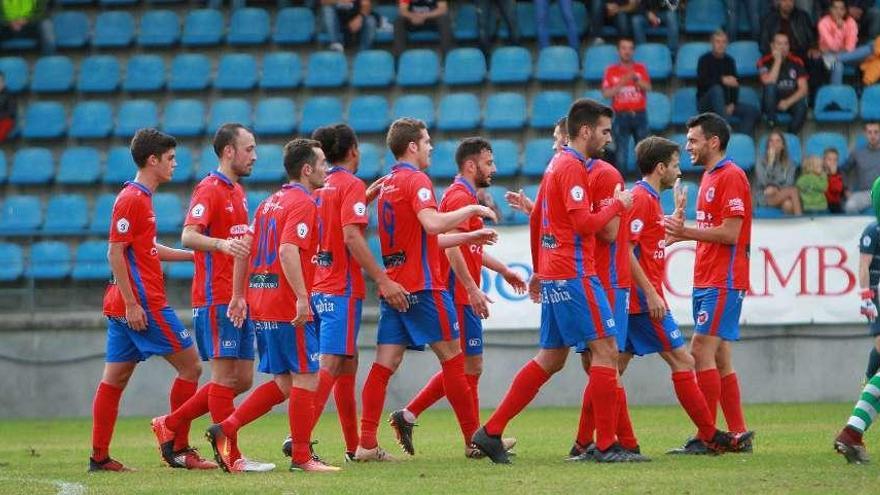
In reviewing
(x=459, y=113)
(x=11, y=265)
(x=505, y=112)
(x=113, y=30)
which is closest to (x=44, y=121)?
(x=113, y=30)

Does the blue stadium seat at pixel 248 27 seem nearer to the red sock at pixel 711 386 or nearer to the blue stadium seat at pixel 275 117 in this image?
the blue stadium seat at pixel 275 117

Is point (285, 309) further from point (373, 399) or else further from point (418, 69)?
point (418, 69)

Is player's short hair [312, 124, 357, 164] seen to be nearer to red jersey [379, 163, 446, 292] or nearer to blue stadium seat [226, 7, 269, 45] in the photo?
red jersey [379, 163, 446, 292]

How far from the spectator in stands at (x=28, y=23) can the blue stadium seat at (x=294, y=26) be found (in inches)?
141

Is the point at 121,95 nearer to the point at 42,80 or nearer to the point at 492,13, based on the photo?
the point at 42,80

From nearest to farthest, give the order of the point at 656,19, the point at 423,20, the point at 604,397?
the point at 604,397 → the point at 656,19 → the point at 423,20

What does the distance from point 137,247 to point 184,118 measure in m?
11.8

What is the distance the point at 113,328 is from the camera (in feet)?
37.7

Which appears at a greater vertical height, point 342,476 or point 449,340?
point 449,340

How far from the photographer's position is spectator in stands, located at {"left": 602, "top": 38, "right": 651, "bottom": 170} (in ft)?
67.9

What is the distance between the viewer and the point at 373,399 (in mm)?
11461

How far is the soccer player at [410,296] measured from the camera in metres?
11.3

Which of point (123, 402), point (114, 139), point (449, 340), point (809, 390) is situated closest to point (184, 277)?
point (123, 402)

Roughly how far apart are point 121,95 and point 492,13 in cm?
578
